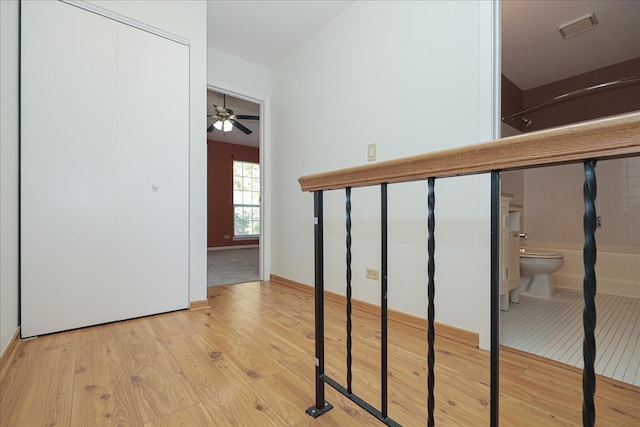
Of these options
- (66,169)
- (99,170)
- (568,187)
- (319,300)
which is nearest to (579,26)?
(568,187)

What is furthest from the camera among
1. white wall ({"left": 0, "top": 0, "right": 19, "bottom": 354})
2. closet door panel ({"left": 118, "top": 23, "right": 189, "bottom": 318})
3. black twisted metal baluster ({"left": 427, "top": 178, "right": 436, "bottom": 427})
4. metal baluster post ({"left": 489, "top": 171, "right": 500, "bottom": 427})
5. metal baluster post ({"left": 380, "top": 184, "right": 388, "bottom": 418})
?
closet door panel ({"left": 118, "top": 23, "right": 189, "bottom": 318})

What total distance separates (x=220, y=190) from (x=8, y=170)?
4921mm

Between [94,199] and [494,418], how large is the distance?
2.19 m

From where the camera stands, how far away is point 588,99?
325 centimetres

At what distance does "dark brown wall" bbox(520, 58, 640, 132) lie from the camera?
3016mm

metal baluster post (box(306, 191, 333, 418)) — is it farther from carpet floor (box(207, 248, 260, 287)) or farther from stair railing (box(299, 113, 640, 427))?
carpet floor (box(207, 248, 260, 287))

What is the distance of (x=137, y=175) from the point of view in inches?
77.4

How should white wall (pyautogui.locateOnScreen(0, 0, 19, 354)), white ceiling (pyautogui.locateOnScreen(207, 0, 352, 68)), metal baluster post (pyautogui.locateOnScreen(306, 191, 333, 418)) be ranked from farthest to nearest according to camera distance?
white ceiling (pyautogui.locateOnScreen(207, 0, 352, 68))
white wall (pyautogui.locateOnScreen(0, 0, 19, 354))
metal baluster post (pyautogui.locateOnScreen(306, 191, 333, 418))

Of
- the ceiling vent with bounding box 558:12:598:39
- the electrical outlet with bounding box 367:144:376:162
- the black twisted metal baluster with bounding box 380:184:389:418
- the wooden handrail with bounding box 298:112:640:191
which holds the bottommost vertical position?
A: the black twisted metal baluster with bounding box 380:184:389:418

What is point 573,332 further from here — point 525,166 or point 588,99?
point 588,99

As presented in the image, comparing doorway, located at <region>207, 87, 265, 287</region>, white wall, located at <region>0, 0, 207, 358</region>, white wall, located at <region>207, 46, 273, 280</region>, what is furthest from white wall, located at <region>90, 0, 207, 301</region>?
doorway, located at <region>207, 87, 265, 287</region>

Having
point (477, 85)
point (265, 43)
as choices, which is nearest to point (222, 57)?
point (265, 43)

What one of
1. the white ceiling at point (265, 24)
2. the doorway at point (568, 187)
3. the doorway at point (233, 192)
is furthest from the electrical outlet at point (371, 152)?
the doorway at point (233, 192)

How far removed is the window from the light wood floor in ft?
16.3
